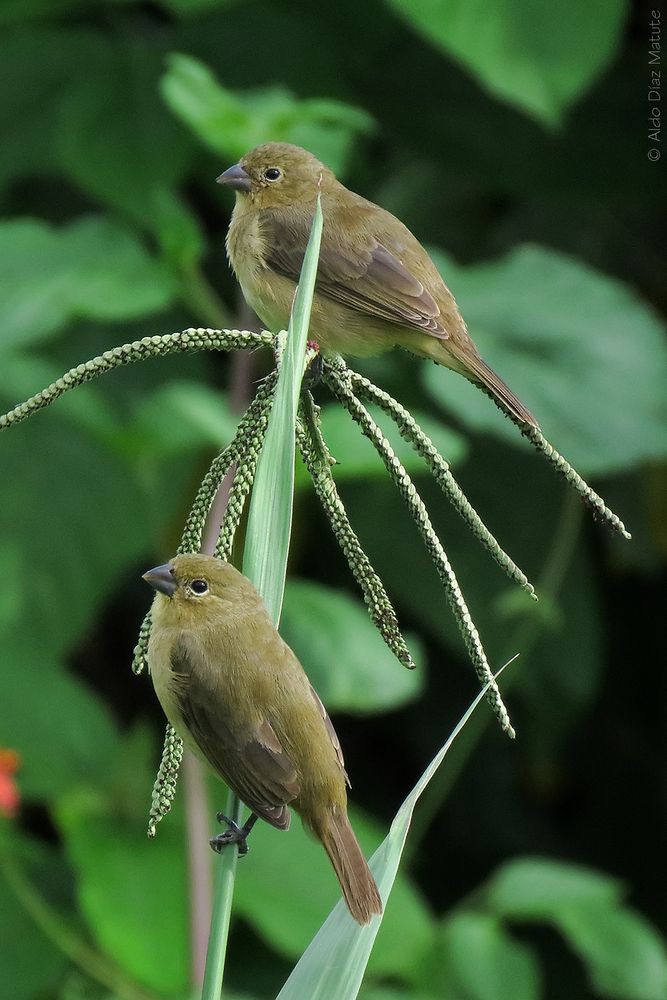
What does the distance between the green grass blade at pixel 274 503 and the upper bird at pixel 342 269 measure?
408mm

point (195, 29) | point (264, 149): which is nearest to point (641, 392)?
point (264, 149)

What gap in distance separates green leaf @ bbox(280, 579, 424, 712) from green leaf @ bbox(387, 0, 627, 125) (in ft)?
3.70

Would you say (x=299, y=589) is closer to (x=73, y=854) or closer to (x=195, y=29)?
(x=73, y=854)

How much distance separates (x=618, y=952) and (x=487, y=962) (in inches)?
9.6

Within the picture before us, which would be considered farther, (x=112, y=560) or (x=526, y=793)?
(x=526, y=793)

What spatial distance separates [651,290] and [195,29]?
1.41 meters

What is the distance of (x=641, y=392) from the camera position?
2.66m

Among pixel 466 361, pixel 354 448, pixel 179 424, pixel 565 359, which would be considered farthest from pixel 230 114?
pixel 466 361

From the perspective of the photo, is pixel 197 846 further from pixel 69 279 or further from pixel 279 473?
pixel 279 473

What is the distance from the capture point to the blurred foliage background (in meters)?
2.54

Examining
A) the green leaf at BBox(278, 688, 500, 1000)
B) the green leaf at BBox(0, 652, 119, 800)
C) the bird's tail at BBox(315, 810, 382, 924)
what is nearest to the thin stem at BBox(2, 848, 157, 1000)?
the green leaf at BBox(0, 652, 119, 800)

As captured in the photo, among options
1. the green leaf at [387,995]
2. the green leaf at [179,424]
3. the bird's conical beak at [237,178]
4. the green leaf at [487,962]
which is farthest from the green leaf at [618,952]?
the bird's conical beak at [237,178]

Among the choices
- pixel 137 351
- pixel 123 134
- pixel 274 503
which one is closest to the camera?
pixel 137 351

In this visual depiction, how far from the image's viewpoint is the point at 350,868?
1.12 meters
